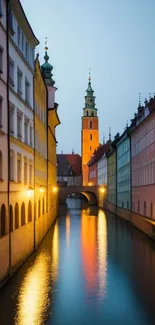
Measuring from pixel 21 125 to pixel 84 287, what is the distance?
397 inches

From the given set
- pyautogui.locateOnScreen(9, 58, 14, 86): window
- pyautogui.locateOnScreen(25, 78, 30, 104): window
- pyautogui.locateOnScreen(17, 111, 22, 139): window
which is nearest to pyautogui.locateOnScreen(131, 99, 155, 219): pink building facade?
pyautogui.locateOnScreen(25, 78, 30, 104): window

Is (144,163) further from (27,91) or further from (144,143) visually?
(27,91)

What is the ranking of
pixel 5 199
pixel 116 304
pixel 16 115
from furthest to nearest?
1. pixel 16 115
2. pixel 5 199
3. pixel 116 304

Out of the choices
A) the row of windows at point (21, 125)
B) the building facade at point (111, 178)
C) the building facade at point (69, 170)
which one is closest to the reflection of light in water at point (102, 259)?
the row of windows at point (21, 125)

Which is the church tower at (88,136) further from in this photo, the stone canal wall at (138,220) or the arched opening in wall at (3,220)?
the arched opening in wall at (3,220)

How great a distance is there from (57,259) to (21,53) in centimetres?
1197

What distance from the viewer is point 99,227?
48.3m

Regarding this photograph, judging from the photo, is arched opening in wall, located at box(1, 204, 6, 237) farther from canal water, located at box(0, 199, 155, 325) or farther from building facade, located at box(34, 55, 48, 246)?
building facade, located at box(34, 55, 48, 246)

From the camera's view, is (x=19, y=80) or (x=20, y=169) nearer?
(x=20, y=169)

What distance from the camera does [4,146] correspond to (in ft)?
65.2

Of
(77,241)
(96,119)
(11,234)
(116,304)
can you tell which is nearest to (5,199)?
(11,234)

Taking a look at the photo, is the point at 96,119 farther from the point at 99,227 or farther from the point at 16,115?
the point at 16,115

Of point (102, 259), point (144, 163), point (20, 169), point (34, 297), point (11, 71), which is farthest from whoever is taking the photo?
point (144, 163)

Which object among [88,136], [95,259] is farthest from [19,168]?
[88,136]
